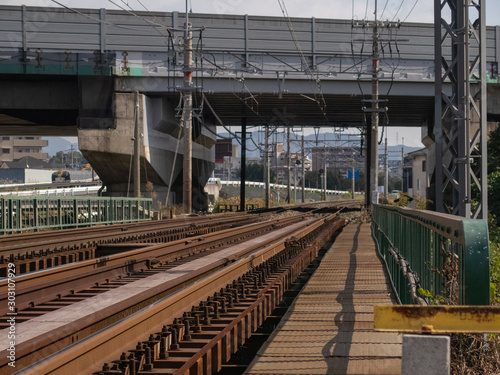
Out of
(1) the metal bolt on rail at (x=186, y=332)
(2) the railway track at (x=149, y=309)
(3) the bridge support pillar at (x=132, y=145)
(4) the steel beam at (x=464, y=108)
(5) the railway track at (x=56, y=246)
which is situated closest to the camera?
(2) the railway track at (x=149, y=309)

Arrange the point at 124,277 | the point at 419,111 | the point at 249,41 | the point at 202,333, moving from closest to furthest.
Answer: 1. the point at 202,333
2. the point at 124,277
3. the point at 249,41
4. the point at 419,111

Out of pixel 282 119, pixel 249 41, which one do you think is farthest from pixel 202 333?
pixel 282 119

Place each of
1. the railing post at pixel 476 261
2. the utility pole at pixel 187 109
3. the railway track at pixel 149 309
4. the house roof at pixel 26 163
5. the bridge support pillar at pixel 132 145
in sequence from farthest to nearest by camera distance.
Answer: the house roof at pixel 26 163
the bridge support pillar at pixel 132 145
the utility pole at pixel 187 109
the railway track at pixel 149 309
the railing post at pixel 476 261

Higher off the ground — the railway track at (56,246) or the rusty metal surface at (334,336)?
the railway track at (56,246)

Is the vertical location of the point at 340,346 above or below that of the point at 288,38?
below

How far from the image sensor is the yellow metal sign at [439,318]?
3928 mm

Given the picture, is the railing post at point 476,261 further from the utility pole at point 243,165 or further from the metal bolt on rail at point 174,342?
the utility pole at point 243,165

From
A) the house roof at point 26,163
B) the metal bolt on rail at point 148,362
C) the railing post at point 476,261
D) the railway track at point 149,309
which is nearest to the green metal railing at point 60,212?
the railway track at point 149,309

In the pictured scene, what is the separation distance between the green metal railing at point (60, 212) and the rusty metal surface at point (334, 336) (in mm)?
13384

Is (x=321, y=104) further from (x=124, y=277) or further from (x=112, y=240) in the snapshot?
(x=124, y=277)

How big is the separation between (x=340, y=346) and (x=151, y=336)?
2.11 meters

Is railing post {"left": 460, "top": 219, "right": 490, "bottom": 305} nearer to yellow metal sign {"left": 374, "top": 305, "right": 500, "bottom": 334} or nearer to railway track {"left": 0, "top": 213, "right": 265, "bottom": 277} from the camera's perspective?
yellow metal sign {"left": 374, "top": 305, "right": 500, "bottom": 334}

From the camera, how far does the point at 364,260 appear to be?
1659cm

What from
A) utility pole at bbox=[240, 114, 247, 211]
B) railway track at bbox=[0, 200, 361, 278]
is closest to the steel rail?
railway track at bbox=[0, 200, 361, 278]
